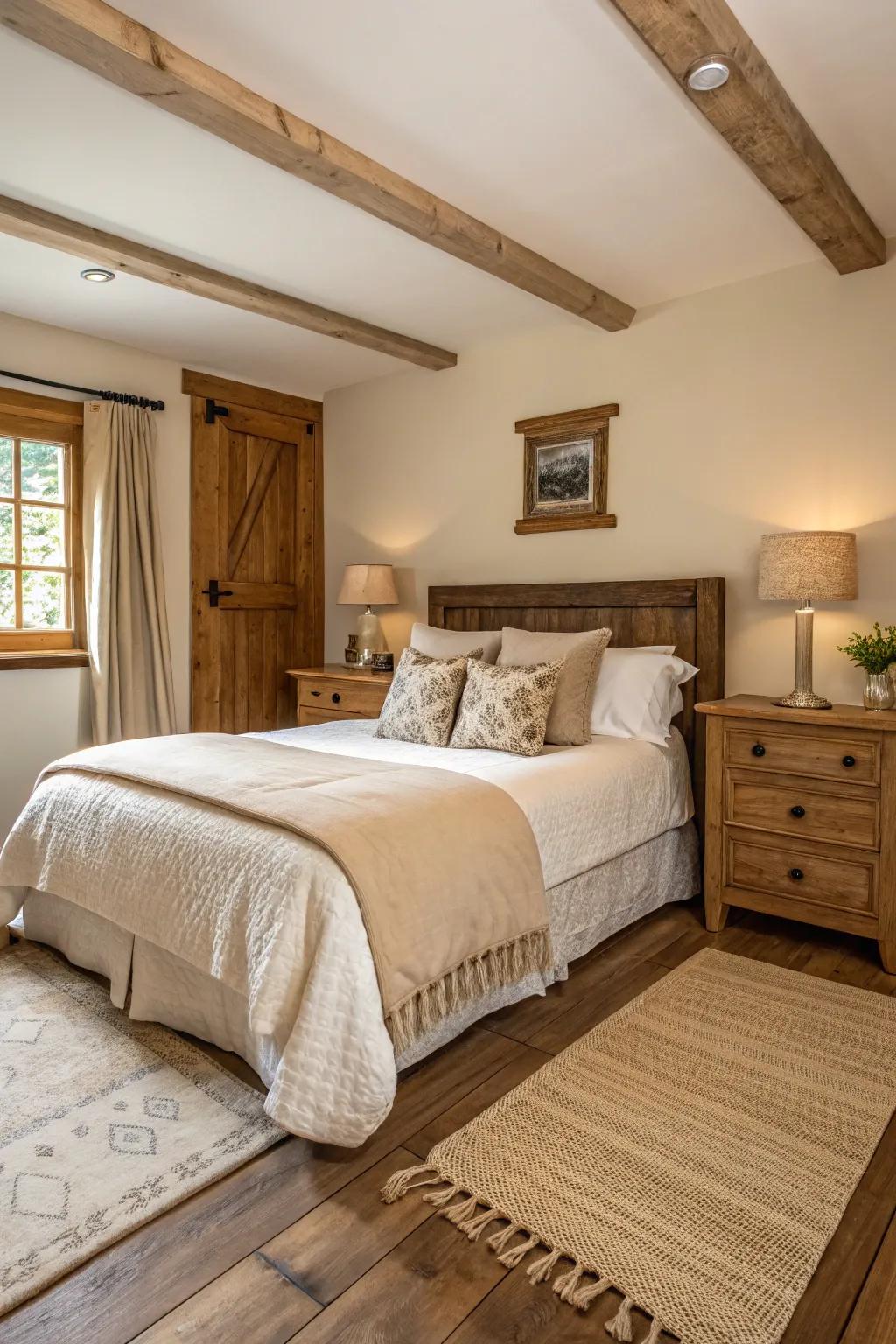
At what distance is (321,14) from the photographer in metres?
1.86

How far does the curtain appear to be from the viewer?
4.00 metres

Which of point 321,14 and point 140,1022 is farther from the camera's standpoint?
point 140,1022

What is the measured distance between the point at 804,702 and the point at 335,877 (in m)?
1.91

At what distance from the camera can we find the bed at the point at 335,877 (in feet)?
5.71

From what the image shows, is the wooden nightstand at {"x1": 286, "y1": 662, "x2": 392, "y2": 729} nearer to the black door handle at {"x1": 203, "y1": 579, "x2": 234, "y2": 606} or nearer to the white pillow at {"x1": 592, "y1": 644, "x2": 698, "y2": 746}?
the black door handle at {"x1": 203, "y1": 579, "x2": 234, "y2": 606}

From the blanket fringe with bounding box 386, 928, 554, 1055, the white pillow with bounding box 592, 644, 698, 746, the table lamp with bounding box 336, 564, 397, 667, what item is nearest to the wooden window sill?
the table lamp with bounding box 336, 564, 397, 667

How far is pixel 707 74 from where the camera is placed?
192 centimetres

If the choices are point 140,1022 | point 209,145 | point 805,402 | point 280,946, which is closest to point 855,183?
point 805,402

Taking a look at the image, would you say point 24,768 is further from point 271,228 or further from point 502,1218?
point 502,1218

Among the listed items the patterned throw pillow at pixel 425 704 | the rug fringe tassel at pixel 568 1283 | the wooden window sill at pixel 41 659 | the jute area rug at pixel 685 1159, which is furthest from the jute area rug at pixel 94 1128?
the wooden window sill at pixel 41 659

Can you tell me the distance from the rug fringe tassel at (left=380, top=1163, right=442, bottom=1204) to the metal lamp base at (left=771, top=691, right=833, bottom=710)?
6.37 ft

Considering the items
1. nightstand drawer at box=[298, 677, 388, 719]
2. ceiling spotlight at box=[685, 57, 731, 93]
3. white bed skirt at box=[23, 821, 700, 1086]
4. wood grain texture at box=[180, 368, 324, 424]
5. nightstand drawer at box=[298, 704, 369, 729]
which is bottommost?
white bed skirt at box=[23, 821, 700, 1086]

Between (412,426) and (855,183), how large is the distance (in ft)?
8.13

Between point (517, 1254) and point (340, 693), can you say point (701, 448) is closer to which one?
point (340, 693)
